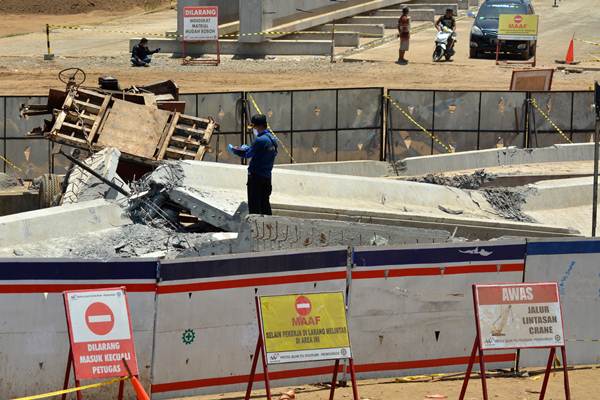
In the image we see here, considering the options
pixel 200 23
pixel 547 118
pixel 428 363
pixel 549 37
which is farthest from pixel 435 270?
pixel 549 37

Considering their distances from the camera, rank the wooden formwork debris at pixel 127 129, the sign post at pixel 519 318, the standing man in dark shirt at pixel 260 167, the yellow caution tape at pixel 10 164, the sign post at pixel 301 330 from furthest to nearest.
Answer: the yellow caution tape at pixel 10 164
the wooden formwork debris at pixel 127 129
the standing man in dark shirt at pixel 260 167
the sign post at pixel 519 318
the sign post at pixel 301 330

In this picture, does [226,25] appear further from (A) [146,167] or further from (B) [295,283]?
(B) [295,283]

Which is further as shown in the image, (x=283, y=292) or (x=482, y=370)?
(x=283, y=292)

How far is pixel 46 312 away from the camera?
12.0m

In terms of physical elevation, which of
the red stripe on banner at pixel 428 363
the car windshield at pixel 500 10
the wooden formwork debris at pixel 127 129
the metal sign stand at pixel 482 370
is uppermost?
the car windshield at pixel 500 10

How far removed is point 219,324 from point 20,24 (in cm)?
3782

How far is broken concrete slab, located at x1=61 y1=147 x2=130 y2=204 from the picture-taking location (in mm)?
19094

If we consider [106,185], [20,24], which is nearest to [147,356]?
[106,185]

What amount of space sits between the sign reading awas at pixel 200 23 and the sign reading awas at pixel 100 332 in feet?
83.2

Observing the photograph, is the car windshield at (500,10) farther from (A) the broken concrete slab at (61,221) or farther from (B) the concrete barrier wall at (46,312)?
(B) the concrete barrier wall at (46,312)

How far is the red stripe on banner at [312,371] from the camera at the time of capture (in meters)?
12.5

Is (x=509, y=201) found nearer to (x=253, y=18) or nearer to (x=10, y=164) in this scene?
(x=10, y=164)

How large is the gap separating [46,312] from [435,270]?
13.3ft

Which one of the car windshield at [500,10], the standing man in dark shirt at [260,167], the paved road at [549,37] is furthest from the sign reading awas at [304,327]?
the car windshield at [500,10]
